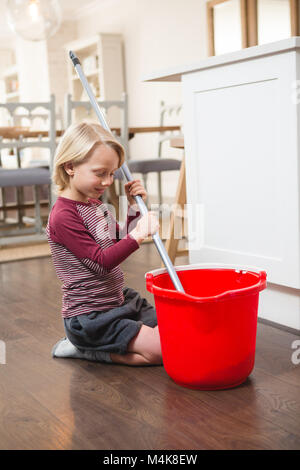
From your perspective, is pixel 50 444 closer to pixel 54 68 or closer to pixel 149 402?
pixel 149 402

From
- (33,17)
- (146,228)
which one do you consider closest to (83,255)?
(146,228)

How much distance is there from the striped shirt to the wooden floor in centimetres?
16

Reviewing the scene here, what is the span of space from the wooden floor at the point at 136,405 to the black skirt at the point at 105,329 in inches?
2.2

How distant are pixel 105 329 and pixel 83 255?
7.6 inches

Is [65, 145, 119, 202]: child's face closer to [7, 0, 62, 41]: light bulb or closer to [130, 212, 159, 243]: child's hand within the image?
[130, 212, 159, 243]: child's hand

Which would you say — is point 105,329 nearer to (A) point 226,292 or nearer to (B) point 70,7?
(A) point 226,292

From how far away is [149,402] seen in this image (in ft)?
3.81

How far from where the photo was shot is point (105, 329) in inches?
54.0

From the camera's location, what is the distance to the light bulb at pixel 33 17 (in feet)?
10.8

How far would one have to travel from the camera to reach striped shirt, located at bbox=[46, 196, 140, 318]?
1.34 meters

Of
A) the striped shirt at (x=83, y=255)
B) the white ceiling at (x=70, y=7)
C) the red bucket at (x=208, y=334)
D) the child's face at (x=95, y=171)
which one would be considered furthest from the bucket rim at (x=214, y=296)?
the white ceiling at (x=70, y=7)

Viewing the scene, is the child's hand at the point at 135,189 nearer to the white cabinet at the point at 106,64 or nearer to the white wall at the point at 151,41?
the white wall at the point at 151,41

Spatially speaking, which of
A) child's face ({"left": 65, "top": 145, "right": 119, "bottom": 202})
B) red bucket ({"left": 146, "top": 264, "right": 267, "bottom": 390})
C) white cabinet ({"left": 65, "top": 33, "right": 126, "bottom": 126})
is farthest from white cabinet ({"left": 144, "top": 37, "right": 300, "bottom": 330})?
white cabinet ({"left": 65, "top": 33, "right": 126, "bottom": 126})
